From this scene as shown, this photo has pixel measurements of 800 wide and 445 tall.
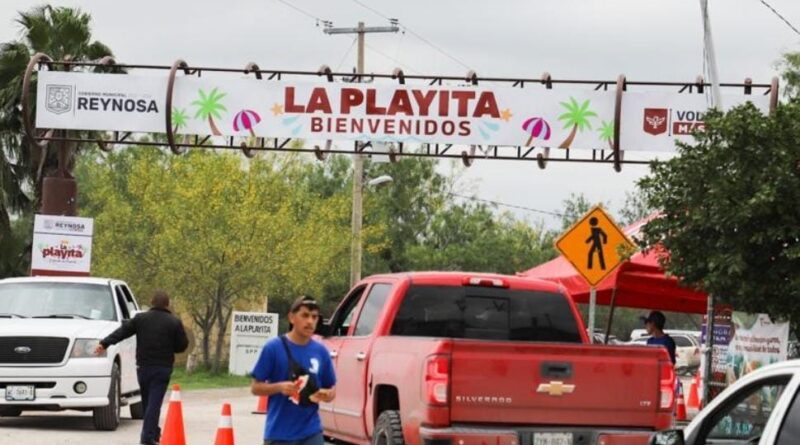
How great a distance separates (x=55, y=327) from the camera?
67.3ft

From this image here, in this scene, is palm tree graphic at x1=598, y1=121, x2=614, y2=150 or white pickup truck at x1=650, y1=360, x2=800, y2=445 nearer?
white pickup truck at x1=650, y1=360, x2=800, y2=445

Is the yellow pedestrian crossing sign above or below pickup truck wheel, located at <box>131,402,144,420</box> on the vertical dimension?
above

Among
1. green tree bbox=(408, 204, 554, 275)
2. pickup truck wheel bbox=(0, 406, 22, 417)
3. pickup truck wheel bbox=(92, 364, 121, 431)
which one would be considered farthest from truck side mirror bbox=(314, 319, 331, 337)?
green tree bbox=(408, 204, 554, 275)

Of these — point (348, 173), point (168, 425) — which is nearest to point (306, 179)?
point (348, 173)

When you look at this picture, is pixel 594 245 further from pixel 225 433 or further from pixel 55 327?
pixel 225 433

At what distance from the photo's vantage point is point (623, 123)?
2867cm

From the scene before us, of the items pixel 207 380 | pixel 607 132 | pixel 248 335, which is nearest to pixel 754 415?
pixel 607 132

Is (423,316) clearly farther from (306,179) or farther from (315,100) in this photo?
(306,179)

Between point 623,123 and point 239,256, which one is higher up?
point 623,123

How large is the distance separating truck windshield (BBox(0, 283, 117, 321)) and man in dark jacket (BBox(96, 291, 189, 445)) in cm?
355

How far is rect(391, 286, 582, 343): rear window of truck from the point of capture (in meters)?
14.9

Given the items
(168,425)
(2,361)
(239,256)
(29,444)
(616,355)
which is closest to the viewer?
(616,355)

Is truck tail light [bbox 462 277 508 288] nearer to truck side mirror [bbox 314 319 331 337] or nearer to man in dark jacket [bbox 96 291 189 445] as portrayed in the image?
truck side mirror [bbox 314 319 331 337]

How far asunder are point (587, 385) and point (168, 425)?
16.3 feet
